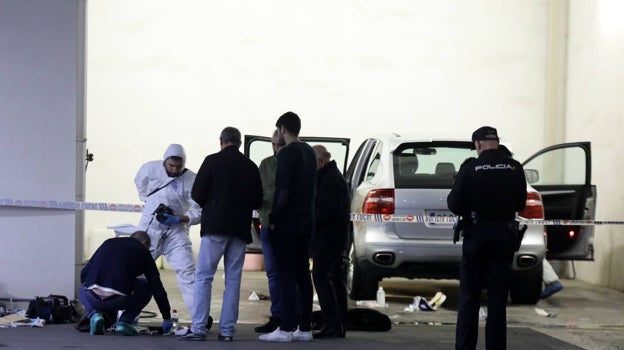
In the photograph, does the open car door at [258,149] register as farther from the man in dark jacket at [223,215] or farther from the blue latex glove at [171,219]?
the man in dark jacket at [223,215]

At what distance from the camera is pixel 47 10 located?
1103cm

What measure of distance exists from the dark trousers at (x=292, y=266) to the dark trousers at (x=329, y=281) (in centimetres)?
20

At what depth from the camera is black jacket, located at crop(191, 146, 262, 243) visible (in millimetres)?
9164

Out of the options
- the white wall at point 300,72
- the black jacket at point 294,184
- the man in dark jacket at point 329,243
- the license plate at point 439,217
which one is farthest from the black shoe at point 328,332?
the white wall at point 300,72

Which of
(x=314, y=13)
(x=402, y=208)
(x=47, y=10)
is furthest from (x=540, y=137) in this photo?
(x=47, y=10)

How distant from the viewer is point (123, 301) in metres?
9.41

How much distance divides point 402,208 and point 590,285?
555 centimetres

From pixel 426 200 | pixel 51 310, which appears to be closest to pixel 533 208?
pixel 426 200

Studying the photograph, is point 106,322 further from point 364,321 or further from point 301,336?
point 364,321

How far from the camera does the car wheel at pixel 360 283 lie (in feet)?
41.0

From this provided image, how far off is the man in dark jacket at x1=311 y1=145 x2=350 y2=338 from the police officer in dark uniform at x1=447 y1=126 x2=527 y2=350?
1.61m

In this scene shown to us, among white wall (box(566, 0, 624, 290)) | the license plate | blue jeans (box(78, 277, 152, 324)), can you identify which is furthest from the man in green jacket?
white wall (box(566, 0, 624, 290))

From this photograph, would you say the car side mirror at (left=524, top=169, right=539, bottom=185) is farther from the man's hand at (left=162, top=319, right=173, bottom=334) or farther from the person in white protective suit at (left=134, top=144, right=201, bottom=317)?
the man's hand at (left=162, top=319, right=173, bottom=334)

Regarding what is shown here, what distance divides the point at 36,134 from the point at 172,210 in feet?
6.15
